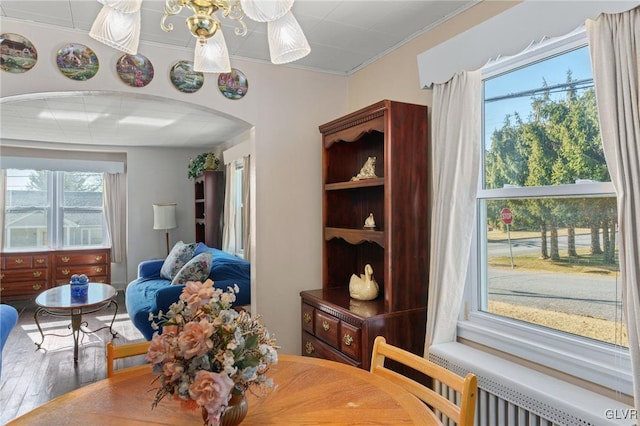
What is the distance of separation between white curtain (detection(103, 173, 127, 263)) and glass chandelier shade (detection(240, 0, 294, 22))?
618 cm

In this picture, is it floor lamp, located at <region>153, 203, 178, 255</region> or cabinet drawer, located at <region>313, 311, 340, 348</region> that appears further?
floor lamp, located at <region>153, 203, 178, 255</region>

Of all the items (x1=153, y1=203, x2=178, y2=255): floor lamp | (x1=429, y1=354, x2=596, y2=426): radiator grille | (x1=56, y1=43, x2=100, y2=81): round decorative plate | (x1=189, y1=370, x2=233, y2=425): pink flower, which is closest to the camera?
(x1=189, y1=370, x2=233, y2=425): pink flower

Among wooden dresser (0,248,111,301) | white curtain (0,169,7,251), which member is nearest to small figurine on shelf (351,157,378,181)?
wooden dresser (0,248,111,301)

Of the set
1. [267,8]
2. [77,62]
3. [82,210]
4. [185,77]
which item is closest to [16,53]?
[77,62]

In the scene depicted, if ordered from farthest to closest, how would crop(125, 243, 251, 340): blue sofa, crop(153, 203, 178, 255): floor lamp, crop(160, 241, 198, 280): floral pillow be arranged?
1. crop(153, 203, 178, 255): floor lamp
2. crop(160, 241, 198, 280): floral pillow
3. crop(125, 243, 251, 340): blue sofa

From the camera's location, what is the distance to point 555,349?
5.61 ft

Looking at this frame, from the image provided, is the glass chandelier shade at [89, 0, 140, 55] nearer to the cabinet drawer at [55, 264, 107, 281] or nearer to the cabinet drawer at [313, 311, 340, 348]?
the cabinet drawer at [313, 311, 340, 348]

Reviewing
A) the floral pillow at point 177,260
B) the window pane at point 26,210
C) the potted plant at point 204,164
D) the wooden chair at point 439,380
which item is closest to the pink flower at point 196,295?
the wooden chair at point 439,380

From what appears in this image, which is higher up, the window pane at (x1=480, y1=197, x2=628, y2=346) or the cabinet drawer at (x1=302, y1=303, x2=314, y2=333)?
the window pane at (x1=480, y1=197, x2=628, y2=346)

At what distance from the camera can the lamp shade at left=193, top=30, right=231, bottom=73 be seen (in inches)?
59.7

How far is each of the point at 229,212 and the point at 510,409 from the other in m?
4.36

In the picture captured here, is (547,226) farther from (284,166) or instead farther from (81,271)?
(81,271)

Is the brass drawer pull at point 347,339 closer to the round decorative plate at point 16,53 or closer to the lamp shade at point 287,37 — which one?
the lamp shade at point 287,37

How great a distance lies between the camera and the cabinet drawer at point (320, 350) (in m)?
2.25
